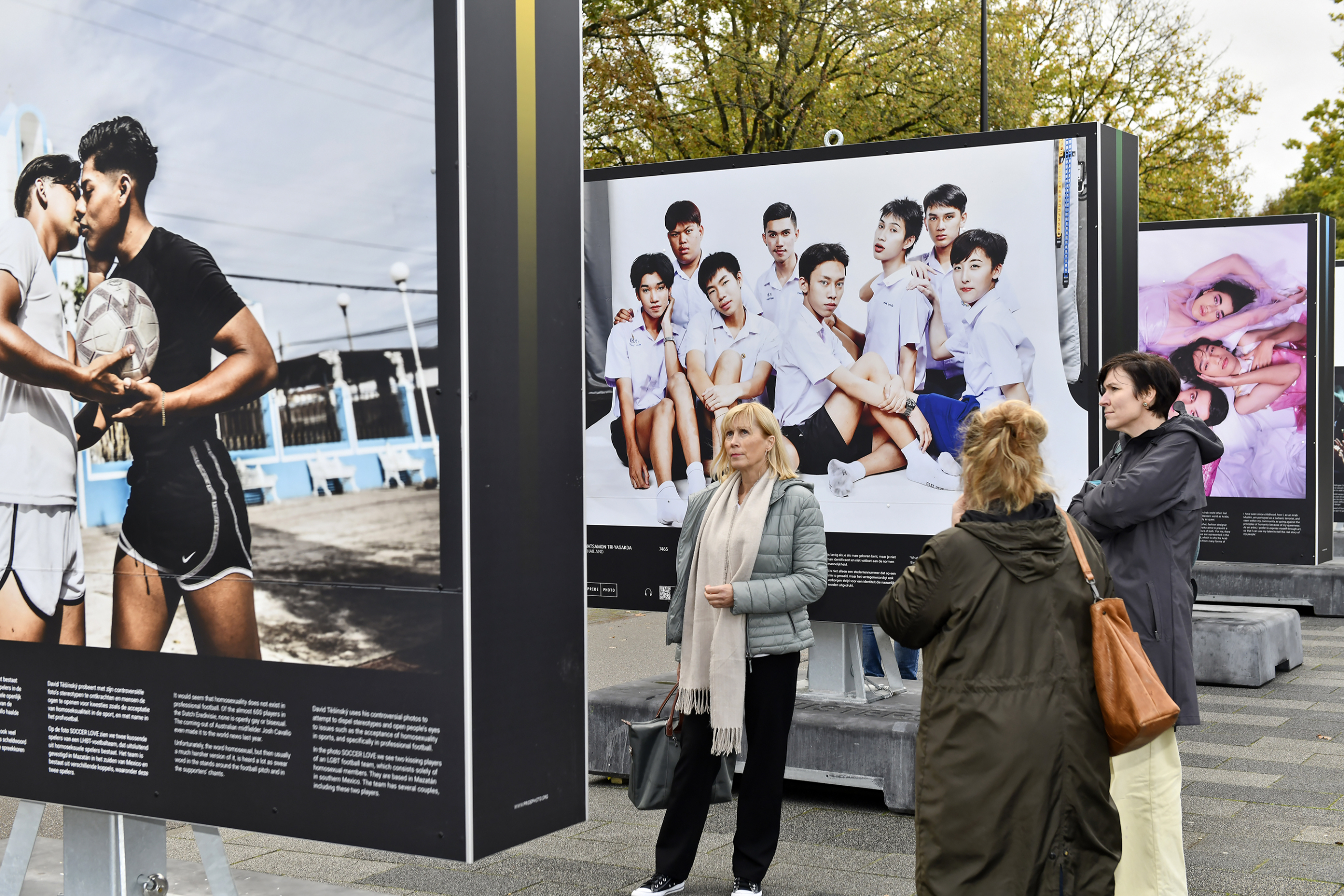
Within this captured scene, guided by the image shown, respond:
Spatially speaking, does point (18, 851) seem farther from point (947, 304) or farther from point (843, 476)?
point (947, 304)

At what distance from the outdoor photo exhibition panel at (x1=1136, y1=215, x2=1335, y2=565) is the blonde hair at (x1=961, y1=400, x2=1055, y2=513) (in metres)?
8.94

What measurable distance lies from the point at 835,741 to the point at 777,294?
2.13 metres

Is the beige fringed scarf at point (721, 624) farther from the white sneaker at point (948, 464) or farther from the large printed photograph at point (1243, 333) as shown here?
the large printed photograph at point (1243, 333)

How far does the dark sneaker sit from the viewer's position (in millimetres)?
4832

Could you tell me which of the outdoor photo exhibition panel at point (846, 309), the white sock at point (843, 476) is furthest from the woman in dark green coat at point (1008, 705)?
the white sock at point (843, 476)

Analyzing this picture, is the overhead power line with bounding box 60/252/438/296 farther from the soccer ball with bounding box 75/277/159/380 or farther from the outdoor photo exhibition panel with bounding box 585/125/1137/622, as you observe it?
the outdoor photo exhibition panel with bounding box 585/125/1137/622

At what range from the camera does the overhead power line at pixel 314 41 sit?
3.25 meters

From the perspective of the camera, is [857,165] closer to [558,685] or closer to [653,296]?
[653,296]

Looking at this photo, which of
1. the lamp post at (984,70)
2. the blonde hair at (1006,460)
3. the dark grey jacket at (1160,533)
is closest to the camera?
the blonde hair at (1006,460)

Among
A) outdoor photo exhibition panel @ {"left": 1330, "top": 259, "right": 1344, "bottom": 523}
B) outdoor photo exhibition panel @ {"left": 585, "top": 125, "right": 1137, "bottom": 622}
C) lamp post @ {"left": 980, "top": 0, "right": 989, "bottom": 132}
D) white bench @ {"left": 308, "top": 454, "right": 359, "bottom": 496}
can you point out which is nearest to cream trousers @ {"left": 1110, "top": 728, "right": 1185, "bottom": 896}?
outdoor photo exhibition panel @ {"left": 585, "top": 125, "right": 1137, "bottom": 622}

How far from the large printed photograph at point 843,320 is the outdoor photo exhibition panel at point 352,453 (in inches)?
109

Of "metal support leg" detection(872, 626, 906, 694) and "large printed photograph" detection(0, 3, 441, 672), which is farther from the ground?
"large printed photograph" detection(0, 3, 441, 672)

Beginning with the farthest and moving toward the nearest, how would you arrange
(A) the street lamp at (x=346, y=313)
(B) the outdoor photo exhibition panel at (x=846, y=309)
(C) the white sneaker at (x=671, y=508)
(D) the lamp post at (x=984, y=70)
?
(D) the lamp post at (x=984, y=70) < (C) the white sneaker at (x=671, y=508) < (B) the outdoor photo exhibition panel at (x=846, y=309) < (A) the street lamp at (x=346, y=313)

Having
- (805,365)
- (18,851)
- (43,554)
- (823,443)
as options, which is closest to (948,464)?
(823,443)
